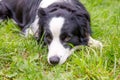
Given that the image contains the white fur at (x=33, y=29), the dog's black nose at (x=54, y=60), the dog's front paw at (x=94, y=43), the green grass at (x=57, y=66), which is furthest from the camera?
the white fur at (x=33, y=29)

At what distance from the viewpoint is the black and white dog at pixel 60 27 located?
369cm

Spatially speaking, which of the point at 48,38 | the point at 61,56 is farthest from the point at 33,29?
the point at 61,56

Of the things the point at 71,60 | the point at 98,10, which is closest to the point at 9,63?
the point at 71,60

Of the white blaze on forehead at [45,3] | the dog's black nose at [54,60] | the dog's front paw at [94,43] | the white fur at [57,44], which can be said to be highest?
the white blaze on forehead at [45,3]

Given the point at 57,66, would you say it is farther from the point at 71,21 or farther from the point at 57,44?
the point at 71,21

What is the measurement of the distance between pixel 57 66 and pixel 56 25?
464mm

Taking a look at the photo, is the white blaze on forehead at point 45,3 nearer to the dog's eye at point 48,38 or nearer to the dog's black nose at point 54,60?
the dog's eye at point 48,38

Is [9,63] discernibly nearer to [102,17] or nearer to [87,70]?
[87,70]

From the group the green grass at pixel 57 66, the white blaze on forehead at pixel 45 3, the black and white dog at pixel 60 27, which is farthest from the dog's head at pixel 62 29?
the white blaze on forehead at pixel 45 3

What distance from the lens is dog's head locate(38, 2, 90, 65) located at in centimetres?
364

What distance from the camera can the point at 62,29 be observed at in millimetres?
3721

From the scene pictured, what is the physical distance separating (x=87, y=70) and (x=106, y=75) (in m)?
0.18

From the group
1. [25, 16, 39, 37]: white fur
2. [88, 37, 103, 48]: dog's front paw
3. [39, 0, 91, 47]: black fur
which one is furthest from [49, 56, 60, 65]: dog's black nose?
[25, 16, 39, 37]: white fur

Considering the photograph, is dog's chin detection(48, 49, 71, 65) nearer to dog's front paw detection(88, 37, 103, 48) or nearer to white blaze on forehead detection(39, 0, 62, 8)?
dog's front paw detection(88, 37, 103, 48)
